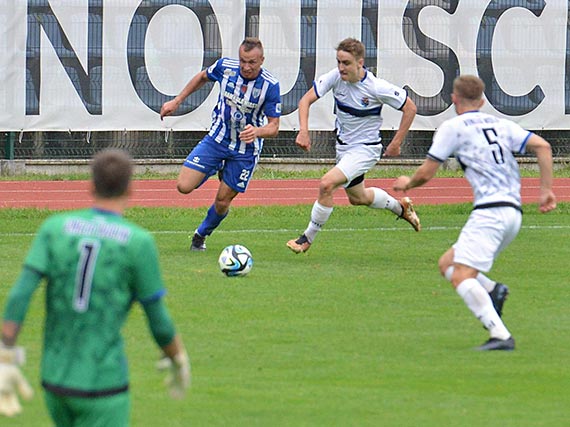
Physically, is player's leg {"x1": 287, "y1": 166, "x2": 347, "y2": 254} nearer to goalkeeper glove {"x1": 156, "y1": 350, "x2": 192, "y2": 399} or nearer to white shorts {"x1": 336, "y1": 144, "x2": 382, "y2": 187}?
white shorts {"x1": 336, "y1": 144, "x2": 382, "y2": 187}

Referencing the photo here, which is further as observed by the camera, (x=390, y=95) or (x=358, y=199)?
(x=358, y=199)

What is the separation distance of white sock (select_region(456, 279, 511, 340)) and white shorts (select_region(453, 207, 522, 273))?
14 centimetres

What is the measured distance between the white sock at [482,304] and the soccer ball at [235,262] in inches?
150

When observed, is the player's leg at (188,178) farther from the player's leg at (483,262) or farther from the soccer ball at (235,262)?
the player's leg at (483,262)

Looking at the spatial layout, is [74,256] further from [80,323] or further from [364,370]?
[364,370]

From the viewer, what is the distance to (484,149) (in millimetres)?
8898

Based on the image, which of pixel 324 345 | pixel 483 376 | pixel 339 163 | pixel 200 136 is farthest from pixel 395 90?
pixel 200 136

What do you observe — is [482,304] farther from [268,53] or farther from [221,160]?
[268,53]

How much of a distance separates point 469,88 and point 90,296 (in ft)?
15.0

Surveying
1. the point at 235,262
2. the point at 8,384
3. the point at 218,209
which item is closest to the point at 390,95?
the point at 218,209

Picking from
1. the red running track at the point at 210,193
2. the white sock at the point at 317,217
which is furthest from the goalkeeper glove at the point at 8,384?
the red running track at the point at 210,193

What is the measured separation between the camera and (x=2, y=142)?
23.5m

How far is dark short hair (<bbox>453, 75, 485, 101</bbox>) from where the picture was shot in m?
8.91

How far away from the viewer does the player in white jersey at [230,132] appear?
1428 cm
